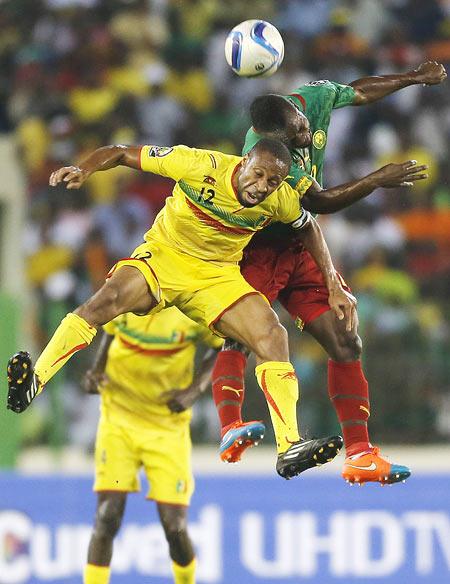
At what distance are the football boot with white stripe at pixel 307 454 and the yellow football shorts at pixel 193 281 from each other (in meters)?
0.82

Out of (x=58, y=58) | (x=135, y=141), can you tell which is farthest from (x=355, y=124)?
(x=58, y=58)

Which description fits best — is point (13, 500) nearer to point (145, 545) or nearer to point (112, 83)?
point (145, 545)

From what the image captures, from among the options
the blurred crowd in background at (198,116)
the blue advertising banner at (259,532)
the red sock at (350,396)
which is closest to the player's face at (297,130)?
the red sock at (350,396)

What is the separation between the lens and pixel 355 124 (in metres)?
13.9

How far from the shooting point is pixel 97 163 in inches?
279

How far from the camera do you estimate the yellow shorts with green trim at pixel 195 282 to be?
722cm

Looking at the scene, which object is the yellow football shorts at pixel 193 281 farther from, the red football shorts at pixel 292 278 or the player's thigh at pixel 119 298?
the red football shorts at pixel 292 278

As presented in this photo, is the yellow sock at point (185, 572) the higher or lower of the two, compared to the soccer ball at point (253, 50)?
lower

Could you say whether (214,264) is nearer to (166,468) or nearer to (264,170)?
(264,170)

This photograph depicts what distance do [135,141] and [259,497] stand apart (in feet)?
15.5

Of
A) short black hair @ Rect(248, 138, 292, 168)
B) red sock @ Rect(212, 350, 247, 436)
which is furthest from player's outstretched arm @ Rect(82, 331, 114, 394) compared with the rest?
short black hair @ Rect(248, 138, 292, 168)

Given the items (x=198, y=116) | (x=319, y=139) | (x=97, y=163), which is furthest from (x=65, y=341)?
(x=198, y=116)

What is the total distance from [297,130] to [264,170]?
1.29ft

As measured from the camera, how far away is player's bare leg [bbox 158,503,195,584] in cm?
898
